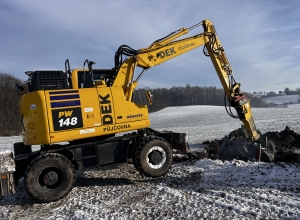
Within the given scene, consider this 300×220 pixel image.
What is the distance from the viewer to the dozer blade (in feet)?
20.6

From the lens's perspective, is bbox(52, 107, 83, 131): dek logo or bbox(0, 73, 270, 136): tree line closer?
bbox(52, 107, 83, 131): dek logo

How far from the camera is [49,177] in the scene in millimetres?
6617

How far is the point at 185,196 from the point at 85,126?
2964 millimetres

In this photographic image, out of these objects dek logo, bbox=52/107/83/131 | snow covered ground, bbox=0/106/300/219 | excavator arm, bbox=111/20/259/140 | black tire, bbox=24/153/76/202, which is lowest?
snow covered ground, bbox=0/106/300/219

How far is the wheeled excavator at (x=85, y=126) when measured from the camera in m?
6.60

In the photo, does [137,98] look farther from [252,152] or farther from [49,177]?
[252,152]

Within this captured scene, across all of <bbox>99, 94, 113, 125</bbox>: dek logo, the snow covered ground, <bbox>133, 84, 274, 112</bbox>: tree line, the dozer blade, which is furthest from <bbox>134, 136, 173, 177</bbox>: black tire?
<bbox>133, 84, 274, 112</bbox>: tree line

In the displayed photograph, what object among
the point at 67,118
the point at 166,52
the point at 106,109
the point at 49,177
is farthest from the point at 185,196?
the point at 166,52

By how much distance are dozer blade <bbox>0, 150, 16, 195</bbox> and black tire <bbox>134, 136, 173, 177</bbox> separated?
9.77ft

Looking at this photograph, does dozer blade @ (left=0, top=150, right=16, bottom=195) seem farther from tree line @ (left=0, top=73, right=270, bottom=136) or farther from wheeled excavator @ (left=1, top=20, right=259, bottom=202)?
tree line @ (left=0, top=73, right=270, bottom=136)

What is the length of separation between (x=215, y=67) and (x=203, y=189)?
5154mm

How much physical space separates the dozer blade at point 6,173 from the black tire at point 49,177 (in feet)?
1.19

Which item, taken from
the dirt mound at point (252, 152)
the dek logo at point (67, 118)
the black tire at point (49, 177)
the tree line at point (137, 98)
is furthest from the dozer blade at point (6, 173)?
the dirt mound at point (252, 152)

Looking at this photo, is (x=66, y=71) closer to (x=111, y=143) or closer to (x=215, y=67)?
(x=111, y=143)
